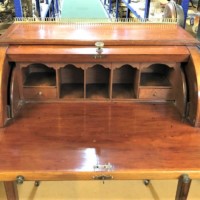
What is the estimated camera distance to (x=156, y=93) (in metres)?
1.07

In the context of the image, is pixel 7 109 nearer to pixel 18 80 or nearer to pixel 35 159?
pixel 18 80

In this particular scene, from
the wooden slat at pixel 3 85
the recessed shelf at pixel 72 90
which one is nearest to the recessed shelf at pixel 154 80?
the recessed shelf at pixel 72 90

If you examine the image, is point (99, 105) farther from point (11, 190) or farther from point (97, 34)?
point (11, 190)

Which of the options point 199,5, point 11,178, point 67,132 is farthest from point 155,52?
point 199,5

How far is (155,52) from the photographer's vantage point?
0.96m

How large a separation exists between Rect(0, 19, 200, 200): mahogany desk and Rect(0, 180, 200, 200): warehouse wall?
305mm

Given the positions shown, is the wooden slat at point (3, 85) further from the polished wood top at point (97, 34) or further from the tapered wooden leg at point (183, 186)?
the tapered wooden leg at point (183, 186)

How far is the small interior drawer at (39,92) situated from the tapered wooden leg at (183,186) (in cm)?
59

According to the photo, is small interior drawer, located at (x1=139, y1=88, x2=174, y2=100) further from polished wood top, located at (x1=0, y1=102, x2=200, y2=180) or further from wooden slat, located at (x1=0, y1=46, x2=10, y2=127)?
wooden slat, located at (x1=0, y1=46, x2=10, y2=127)

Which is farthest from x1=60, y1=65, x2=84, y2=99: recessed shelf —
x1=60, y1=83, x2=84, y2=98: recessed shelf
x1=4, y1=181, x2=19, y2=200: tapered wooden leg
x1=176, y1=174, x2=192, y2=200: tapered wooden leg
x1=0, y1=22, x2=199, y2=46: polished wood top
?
x1=176, y1=174, x2=192, y2=200: tapered wooden leg

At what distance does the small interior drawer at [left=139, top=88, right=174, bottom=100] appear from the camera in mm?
1061

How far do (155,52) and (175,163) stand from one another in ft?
1.39

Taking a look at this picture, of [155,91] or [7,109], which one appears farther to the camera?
[155,91]

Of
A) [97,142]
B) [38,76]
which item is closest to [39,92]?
[38,76]
